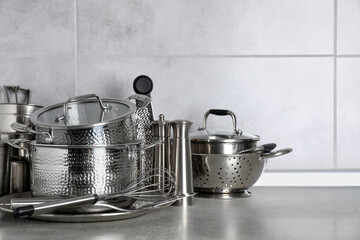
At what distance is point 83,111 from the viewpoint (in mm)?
890

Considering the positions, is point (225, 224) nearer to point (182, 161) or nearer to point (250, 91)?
point (182, 161)

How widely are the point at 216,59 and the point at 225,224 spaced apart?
0.52m

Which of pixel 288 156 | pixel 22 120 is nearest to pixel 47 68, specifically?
pixel 22 120

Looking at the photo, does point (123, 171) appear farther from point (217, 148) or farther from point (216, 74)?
point (216, 74)

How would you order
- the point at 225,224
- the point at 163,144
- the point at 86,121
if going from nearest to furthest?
the point at 225,224 < the point at 86,121 < the point at 163,144

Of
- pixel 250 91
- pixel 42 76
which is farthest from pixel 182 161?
pixel 42 76

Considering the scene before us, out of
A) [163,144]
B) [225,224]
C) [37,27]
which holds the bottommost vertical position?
[225,224]

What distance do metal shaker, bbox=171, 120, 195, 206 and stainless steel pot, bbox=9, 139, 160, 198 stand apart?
15 centimetres

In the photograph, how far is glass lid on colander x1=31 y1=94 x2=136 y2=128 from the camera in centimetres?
86

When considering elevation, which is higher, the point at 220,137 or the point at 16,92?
the point at 16,92

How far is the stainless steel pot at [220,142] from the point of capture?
38.2 inches

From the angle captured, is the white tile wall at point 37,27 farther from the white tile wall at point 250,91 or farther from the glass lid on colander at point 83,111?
the glass lid on colander at point 83,111

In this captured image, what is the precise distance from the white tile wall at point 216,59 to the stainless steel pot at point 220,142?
16cm

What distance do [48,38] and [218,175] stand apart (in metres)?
0.55
